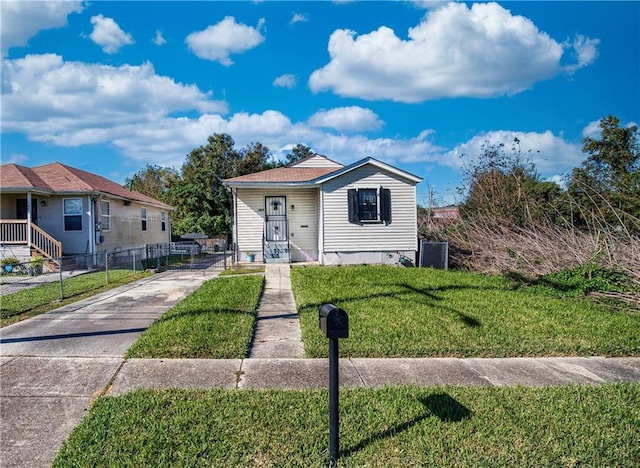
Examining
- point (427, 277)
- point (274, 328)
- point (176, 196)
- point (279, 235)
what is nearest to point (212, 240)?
point (176, 196)

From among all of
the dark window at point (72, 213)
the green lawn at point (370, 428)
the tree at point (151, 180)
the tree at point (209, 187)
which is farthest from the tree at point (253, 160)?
the green lawn at point (370, 428)

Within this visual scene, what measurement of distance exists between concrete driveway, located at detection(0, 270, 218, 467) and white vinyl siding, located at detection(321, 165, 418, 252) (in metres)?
6.71

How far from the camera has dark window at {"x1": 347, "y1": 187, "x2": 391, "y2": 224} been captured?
13250mm

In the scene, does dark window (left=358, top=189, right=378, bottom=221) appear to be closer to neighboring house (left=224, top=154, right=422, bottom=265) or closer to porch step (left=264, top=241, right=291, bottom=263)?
neighboring house (left=224, top=154, right=422, bottom=265)

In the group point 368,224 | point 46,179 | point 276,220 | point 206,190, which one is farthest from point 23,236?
point 206,190

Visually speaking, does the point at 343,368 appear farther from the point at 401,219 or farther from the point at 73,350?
the point at 401,219

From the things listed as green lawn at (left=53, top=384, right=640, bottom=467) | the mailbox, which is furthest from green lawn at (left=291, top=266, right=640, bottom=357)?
the mailbox

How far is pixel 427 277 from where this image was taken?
10.1 m

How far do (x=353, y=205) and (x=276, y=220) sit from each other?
3283 millimetres

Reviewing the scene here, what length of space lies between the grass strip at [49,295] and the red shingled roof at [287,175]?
17.2ft

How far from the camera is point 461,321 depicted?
584 centimetres

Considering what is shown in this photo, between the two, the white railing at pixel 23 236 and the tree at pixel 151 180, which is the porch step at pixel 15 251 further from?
the tree at pixel 151 180

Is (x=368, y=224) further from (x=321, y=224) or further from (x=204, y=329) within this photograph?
(x=204, y=329)

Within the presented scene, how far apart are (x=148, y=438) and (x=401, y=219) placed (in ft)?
38.3
